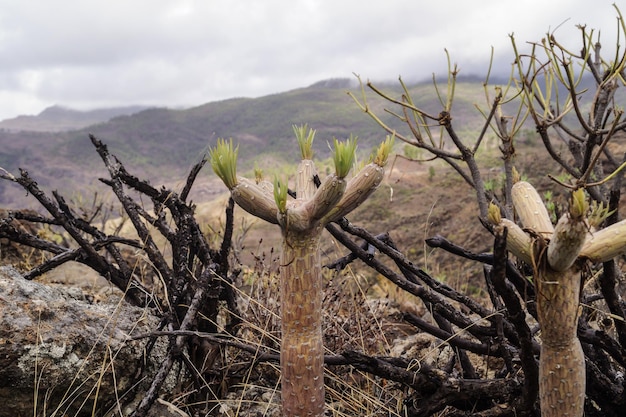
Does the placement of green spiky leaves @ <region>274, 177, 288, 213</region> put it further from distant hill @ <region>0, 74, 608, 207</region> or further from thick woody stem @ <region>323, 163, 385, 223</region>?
distant hill @ <region>0, 74, 608, 207</region>

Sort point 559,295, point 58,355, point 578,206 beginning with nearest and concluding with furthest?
1. point 578,206
2. point 559,295
3. point 58,355

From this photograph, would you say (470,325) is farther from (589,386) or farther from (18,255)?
(18,255)

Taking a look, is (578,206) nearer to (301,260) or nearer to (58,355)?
(301,260)

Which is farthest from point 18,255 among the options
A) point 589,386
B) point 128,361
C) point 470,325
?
point 589,386

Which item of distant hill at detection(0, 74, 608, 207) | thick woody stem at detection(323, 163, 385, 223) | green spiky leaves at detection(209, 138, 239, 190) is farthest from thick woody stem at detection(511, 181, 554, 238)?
distant hill at detection(0, 74, 608, 207)

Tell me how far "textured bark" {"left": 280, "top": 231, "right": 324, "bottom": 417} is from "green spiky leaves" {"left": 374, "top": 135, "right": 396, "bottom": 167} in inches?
9.0

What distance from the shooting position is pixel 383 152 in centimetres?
115

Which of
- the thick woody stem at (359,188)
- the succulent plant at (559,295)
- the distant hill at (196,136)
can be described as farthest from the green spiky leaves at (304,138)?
the distant hill at (196,136)

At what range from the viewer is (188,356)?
1896mm

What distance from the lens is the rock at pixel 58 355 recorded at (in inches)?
63.7

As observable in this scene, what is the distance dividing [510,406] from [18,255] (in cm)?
400

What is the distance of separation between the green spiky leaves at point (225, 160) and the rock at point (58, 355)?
29.9 inches

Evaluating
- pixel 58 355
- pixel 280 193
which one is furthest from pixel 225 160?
pixel 58 355

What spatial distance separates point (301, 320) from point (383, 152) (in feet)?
1.46
